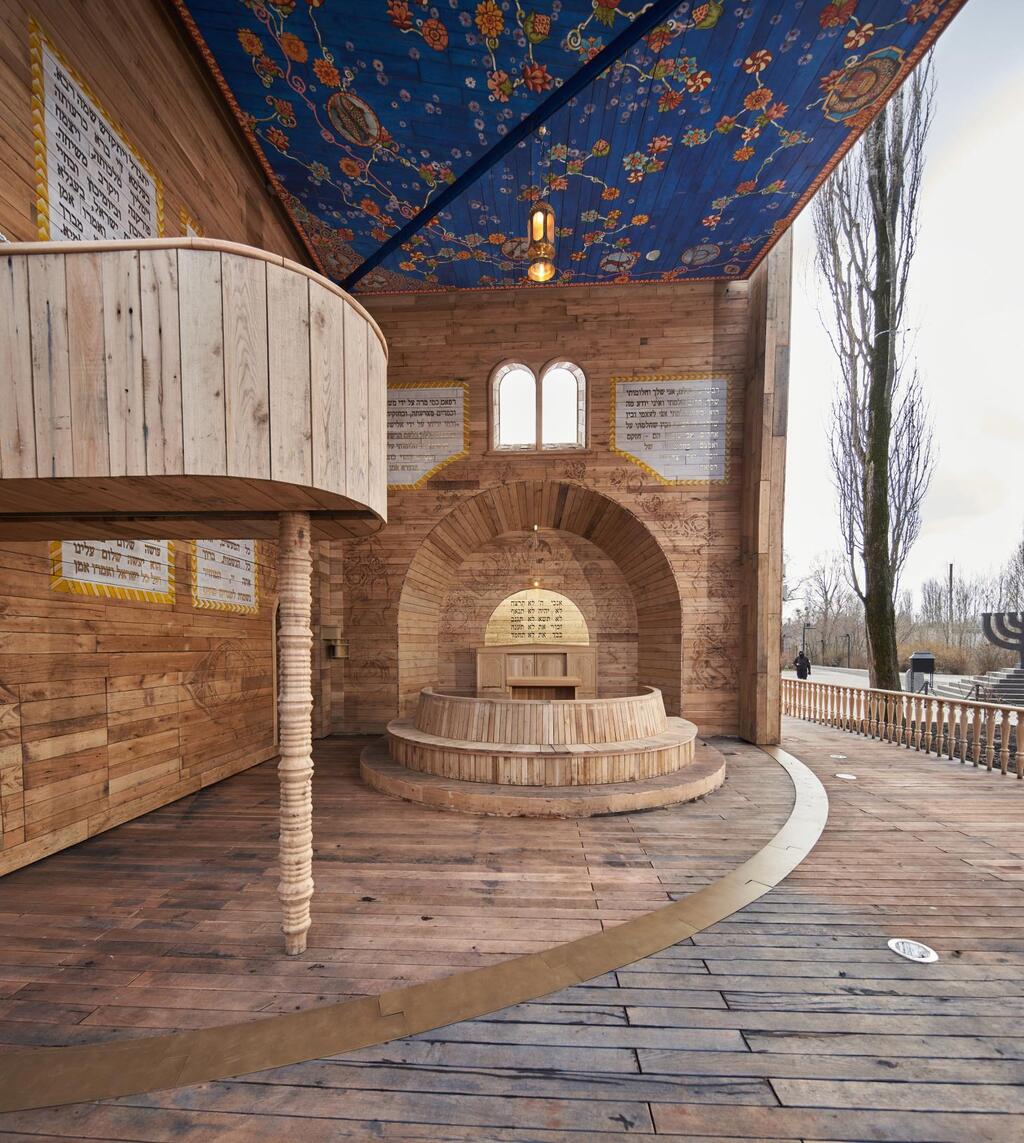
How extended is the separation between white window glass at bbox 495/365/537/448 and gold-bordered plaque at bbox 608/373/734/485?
4.46ft

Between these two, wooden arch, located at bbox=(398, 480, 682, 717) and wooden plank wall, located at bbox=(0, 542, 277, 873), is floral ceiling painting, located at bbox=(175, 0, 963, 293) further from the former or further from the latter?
wooden plank wall, located at bbox=(0, 542, 277, 873)

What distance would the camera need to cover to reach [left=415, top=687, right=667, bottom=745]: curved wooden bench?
222 inches

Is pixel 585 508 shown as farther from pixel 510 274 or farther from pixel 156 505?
pixel 156 505

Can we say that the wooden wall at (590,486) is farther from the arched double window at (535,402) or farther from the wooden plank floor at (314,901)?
the wooden plank floor at (314,901)

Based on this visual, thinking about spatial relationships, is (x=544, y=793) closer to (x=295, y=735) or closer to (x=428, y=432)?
(x=295, y=735)

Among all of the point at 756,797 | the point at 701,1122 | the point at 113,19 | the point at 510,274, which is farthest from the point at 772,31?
the point at 701,1122

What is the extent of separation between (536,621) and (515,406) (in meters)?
4.13

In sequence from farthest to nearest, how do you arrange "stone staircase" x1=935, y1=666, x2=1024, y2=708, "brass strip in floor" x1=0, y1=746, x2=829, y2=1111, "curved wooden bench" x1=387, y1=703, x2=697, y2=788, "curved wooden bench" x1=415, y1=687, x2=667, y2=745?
"stone staircase" x1=935, y1=666, x2=1024, y2=708, "curved wooden bench" x1=415, y1=687, x2=667, y2=745, "curved wooden bench" x1=387, y1=703, x2=697, y2=788, "brass strip in floor" x1=0, y1=746, x2=829, y2=1111

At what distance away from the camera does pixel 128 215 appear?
4535mm

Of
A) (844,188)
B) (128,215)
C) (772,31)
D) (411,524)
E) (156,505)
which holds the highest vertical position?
(844,188)

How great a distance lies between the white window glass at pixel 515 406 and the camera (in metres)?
8.80

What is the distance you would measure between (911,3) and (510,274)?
516cm

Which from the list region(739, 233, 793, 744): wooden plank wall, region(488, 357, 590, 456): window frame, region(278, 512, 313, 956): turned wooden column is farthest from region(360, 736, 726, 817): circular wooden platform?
region(488, 357, 590, 456): window frame

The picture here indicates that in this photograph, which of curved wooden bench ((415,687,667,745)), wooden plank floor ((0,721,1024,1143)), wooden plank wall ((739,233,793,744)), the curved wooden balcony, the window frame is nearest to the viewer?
wooden plank floor ((0,721,1024,1143))
